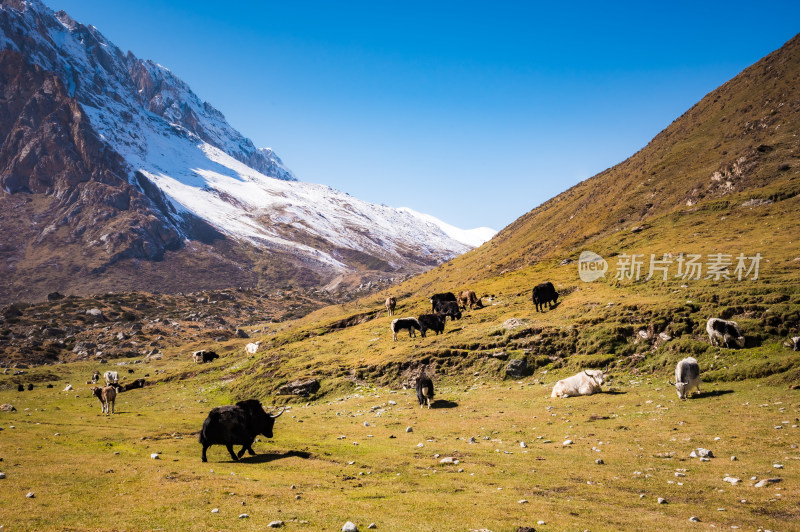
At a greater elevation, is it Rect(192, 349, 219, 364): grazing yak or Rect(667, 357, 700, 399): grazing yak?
Rect(667, 357, 700, 399): grazing yak

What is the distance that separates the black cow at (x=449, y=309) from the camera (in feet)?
161

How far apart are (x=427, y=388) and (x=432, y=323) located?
16.2 meters

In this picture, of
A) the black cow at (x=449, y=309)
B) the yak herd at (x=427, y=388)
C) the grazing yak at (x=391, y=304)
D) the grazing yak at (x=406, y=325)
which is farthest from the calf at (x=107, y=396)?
the grazing yak at (x=391, y=304)

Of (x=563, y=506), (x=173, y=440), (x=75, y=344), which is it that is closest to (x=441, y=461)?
(x=563, y=506)

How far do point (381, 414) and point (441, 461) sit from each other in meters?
11.8

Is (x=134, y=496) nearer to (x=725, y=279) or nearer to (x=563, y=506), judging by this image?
(x=563, y=506)

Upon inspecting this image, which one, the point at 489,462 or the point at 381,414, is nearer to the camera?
the point at 489,462

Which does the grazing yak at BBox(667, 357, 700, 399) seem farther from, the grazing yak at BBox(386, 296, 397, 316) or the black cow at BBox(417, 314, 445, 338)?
the grazing yak at BBox(386, 296, 397, 316)

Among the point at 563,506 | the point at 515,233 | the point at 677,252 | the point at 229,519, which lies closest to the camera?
the point at 229,519

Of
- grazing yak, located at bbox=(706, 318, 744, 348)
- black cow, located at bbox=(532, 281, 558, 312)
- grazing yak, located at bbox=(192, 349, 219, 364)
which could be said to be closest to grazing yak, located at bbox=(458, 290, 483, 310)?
black cow, located at bbox=(532, 281, 558, 312)

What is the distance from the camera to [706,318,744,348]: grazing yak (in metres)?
26.5

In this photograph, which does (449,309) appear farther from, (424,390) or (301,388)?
(424,390)

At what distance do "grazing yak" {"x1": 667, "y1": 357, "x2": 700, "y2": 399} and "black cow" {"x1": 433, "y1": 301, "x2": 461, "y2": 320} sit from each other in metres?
26.9

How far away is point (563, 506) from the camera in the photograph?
37.0 feet
